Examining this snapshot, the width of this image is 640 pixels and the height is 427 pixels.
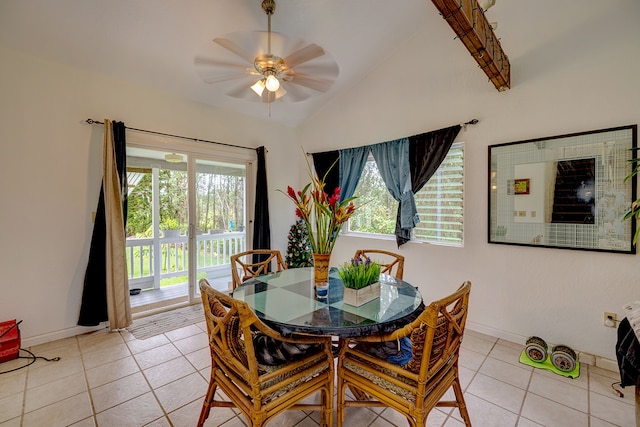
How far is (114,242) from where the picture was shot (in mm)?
2807

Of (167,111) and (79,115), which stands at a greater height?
(167,111)

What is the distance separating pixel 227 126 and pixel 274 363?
3315 millimetres

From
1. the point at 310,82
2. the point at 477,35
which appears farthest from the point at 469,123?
the point at 310,82

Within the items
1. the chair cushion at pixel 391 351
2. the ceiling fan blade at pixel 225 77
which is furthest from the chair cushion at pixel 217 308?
the ceiling fan blade at pixel 225 77

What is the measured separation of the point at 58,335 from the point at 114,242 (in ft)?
3.31

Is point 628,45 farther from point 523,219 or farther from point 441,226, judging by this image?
point 441,226

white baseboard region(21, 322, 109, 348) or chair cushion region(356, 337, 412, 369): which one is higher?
chair cushion region(356, 337, 412, 369)

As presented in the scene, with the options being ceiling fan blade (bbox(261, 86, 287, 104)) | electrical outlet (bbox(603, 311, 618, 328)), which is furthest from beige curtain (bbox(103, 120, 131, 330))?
electrical outlet (bbox(603, 311, 618, 328))

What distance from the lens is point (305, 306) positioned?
157 centimetres

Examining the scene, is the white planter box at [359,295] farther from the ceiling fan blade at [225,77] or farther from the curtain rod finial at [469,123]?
the curtain rod finial at [469,123]

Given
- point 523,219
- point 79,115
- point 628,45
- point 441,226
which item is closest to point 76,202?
point 79,115

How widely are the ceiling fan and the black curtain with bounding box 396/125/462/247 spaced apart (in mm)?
1524

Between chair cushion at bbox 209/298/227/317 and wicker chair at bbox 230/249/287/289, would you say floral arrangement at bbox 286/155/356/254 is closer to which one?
chair cushion at bbox 209/298/227/317

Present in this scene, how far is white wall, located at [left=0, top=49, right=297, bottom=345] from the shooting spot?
2.42 meters
